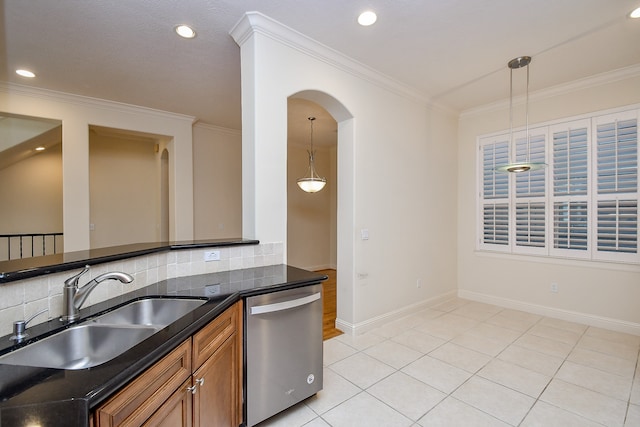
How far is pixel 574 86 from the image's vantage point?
3.59 meters

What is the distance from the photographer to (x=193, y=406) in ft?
4.37

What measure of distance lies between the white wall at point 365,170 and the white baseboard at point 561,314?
0.47 meters

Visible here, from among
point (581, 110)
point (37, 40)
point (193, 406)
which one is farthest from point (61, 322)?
point (581, 110)

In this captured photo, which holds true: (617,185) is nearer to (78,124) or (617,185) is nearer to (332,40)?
(332,40)

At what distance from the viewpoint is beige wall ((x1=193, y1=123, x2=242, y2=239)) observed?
5.21 m

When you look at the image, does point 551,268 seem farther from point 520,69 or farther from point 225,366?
point 225,366

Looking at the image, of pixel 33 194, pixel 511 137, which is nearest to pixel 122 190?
pixel 33 194

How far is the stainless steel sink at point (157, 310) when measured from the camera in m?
1.57

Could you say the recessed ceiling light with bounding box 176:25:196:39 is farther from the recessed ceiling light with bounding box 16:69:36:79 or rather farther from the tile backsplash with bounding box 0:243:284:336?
the recessed ceiling light with bounding box 16:69:36:79

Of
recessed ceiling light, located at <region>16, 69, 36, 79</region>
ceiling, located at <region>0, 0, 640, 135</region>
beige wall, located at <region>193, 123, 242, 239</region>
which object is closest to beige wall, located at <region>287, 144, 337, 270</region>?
beige wall, located at <region>193, 123, 242, 239</region>

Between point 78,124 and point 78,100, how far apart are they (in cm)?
32

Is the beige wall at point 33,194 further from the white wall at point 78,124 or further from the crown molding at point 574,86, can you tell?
the crown molding at point 574,86

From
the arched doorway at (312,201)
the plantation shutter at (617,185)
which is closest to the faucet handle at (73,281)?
the arched doorway at (312,201)

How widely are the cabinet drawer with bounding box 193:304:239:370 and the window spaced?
3.34m
